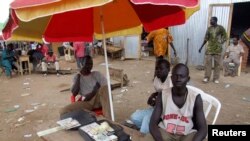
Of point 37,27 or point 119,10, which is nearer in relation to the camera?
point 37,27

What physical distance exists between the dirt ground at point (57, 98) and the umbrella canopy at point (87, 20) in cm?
124

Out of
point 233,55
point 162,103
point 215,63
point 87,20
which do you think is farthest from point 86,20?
point 233,55

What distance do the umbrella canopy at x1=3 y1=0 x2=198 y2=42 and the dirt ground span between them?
1246 millimetres

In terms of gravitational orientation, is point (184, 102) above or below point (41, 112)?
above

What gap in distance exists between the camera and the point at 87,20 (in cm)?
434

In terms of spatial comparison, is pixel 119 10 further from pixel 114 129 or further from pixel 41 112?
pixel 41 112

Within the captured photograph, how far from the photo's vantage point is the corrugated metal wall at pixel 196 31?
9838 millimetres

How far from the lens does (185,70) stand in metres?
2.90

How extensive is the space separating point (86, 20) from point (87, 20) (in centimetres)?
2

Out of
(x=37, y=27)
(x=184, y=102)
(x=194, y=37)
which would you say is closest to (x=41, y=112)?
(x=37, y=27)

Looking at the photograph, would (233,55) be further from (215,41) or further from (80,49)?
(80,49)

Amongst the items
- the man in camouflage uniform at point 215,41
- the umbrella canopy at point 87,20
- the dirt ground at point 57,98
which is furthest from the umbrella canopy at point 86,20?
the man in camouflage uniform at point 215,41

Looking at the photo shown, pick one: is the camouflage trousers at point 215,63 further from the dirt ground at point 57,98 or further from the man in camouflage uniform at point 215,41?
the dirt ground at point 57,98

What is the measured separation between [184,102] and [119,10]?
2187 mm
